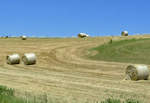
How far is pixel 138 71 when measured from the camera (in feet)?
65.7

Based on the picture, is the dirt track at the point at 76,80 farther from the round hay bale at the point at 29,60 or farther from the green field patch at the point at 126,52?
the green field patch at the point at 126,52

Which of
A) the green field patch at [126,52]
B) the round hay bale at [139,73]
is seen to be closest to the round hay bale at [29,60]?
the green field patch at [126,52]

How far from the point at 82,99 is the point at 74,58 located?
21.9 meters

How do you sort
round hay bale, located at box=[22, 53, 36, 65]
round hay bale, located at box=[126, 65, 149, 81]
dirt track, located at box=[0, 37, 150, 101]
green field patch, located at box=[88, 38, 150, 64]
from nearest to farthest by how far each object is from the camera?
1. dirt track, located at box=[0, 37, 150, 101]
2. round hay bale, located at box=[126, 65, 149, 81]
3. round hay bale, located at box=[22, 53, 36, 65]
4. green field patch, located at box=[88, 38, 150, 64]

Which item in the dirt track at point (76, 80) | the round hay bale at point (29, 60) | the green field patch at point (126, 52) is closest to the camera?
the dirt track at point (76, 80)

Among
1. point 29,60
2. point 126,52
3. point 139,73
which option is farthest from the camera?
point 126,52

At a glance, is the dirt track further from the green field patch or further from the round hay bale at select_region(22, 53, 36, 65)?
the green field patch

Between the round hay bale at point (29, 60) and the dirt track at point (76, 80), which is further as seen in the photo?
the round hay bale at point (29, 60)

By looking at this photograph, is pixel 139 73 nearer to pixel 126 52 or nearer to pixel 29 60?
pixel 29 60

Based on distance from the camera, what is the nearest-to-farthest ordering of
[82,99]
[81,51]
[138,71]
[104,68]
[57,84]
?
[82,99] → [57,84] → [138,71] → [104,68] → [81,51]

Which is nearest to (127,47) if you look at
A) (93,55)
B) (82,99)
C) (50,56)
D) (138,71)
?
(93,55)

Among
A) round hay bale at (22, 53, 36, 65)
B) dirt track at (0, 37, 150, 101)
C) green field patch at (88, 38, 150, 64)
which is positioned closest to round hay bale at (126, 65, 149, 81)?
dirt track at (0, 37, 150, 101)

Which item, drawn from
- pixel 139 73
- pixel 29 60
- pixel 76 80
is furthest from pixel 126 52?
pixel 76 80

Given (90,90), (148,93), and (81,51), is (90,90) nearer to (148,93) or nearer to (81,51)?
(148,93)
